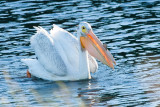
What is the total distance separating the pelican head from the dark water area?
0.43 meters

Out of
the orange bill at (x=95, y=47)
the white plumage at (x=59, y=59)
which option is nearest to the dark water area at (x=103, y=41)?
the white plumage at (x=59, y=59)

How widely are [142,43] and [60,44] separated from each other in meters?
2.33

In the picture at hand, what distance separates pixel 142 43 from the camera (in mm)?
11664

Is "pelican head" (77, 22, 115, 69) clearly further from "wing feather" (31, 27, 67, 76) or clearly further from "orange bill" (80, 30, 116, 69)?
"wing feather" (31, 27, 67, 76)

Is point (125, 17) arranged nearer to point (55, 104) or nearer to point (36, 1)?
point (36, 1)

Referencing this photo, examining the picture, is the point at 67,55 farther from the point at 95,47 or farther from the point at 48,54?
the point at 95,47

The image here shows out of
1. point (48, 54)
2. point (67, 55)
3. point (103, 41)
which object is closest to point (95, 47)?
point (67, 55)

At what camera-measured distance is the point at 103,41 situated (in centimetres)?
1194

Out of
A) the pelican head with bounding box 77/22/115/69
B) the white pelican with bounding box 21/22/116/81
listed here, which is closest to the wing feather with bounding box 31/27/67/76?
the white pelican with bounding box 21/22/116/81

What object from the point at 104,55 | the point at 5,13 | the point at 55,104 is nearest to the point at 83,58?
the point at 104,55

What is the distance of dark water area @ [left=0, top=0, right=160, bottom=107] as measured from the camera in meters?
8.63

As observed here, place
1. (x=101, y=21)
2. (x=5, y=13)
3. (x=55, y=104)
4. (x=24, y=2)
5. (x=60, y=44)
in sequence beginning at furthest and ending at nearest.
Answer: (x=24, y=2) → (x=5, y=13) → (x=101, y=21) → (x=60, y=44) → (x=55, y=104)

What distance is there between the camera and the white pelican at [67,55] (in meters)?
9.80

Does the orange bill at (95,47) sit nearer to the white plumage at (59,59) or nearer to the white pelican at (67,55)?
the white pelican at (67,55)
